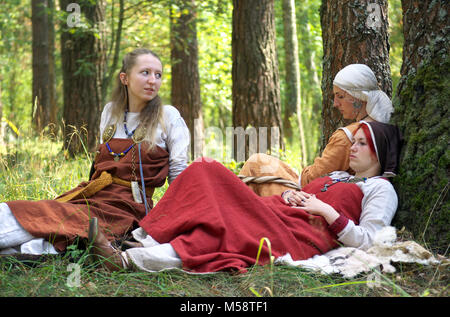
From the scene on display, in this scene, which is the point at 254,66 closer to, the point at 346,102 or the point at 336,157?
the point at 346,102

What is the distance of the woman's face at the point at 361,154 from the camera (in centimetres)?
317

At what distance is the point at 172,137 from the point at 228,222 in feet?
3.54

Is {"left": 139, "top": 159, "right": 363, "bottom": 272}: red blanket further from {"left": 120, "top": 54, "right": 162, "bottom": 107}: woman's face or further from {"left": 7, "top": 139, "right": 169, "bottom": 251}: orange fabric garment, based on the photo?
{"left": 120, "top": 54, "right": 162, "bottom": 107}: woman's face

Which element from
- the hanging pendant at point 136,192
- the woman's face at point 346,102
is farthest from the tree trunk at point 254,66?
the hanging pendant at point 136,192

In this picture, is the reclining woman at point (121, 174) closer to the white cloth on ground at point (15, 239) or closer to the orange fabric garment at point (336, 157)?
the white cloth on ground at point (15, 239)

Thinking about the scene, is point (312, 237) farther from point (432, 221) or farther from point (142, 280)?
point (142, 280)

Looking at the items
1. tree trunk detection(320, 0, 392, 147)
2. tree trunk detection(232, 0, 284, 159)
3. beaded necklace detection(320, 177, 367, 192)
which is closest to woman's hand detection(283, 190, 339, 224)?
beaded necklace detection(320, 177, 367, 192)

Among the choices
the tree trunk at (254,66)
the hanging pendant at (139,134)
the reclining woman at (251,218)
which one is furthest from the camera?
the tree trunk at (254,66)

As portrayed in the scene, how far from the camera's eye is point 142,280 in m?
2.65

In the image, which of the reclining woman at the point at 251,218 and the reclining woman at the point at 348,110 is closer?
the reclining woman at the point at 251,218

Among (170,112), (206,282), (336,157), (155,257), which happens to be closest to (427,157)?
(336,157)

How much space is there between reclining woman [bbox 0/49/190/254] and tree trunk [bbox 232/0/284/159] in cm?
373

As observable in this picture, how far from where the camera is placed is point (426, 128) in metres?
3.05

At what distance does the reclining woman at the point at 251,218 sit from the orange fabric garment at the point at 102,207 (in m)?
0.31
